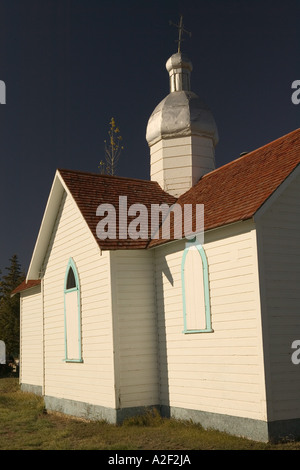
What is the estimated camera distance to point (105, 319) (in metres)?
13.6

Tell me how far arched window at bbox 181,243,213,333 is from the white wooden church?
0.04 metres

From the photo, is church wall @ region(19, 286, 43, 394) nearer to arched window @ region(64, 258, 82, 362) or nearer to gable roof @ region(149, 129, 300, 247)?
arched window @ region(64, 258, 82, 362)

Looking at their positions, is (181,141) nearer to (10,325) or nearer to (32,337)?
(32,337)

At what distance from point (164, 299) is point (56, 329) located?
16.0ft

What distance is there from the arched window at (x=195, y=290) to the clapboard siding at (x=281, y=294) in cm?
172

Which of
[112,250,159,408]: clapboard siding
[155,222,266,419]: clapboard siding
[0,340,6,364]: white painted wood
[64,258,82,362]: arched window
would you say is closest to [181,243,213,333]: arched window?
[155,222,266,419]: clapboard siding

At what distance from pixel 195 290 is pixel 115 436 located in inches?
140

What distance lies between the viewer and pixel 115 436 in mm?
11547

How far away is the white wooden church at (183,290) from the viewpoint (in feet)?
34.3

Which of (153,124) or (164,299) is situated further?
(153,124)

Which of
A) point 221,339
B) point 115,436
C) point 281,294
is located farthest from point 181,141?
point 115,436

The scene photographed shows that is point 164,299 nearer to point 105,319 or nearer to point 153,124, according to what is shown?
point 105,319

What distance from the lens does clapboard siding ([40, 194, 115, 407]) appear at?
13.6m
